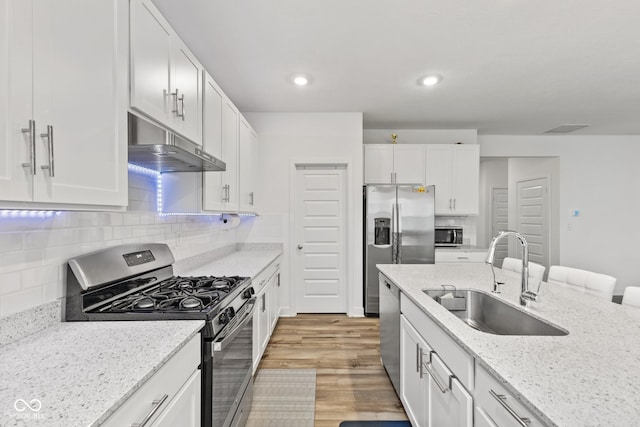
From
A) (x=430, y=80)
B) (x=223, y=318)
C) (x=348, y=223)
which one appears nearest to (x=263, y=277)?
(x=223, y=318)

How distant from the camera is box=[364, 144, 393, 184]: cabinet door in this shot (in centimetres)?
421

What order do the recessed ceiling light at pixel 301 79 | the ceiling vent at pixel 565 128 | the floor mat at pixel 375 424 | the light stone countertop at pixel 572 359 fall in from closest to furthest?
the light stone countertop at pixel 572 359 → the floor mat at pixel 375 424 → the recessed ceiling light at pixel 301 79 → the ceiling vent at pixel 565 128

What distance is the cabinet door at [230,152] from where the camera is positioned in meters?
2.55

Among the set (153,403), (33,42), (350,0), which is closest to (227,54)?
(350,0)

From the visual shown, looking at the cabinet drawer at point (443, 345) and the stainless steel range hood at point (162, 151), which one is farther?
the stainless steel range hood at point (162, 151)

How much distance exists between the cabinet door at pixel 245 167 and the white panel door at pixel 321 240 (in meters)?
0.76

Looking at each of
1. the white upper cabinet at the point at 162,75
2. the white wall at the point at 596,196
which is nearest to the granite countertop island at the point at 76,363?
the white upper cabinet at the point at 162,75

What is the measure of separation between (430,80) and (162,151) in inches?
99.9

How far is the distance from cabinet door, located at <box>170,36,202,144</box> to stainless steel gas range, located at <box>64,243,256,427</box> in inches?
30.4

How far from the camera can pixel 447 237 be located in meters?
4.50

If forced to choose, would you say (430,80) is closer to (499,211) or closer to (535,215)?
(535,215)

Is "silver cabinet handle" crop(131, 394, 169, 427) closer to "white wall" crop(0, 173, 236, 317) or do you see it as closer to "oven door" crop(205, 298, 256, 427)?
"oven door" crop(205, 298, 256, 427)

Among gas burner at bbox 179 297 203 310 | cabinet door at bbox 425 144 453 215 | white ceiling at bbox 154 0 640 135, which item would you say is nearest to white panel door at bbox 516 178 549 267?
white ceiling at bbox 154 0 640 135

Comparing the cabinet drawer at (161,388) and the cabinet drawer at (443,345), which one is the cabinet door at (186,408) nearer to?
the cabinet drawer at (161,388)
